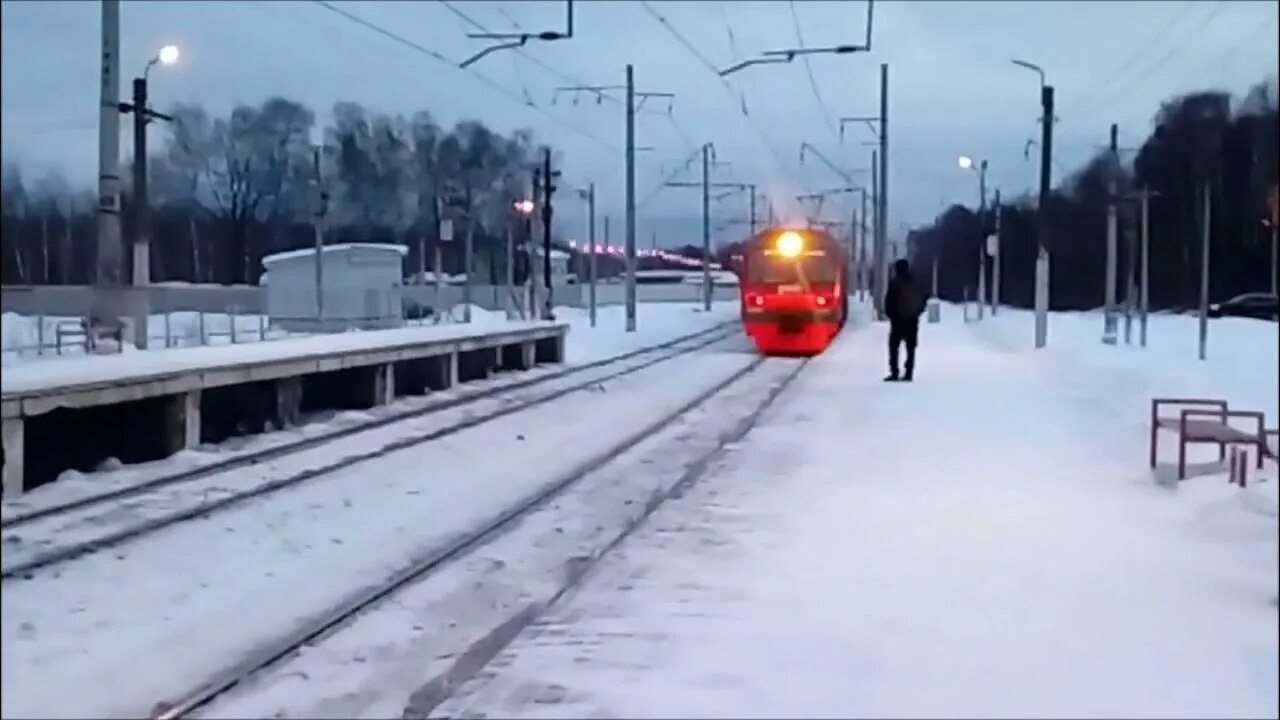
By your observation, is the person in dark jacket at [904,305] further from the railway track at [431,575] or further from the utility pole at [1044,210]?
the utility pole at [1044,210]

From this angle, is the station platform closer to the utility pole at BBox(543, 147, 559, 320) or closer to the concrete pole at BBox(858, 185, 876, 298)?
the utility pole at BBox(543, 147, 559, 320)

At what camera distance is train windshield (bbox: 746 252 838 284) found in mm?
35969

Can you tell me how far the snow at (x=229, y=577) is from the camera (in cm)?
753

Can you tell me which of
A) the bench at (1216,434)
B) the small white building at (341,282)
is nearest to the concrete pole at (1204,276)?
the bench at (1216,434)

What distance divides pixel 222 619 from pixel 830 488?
5480mm

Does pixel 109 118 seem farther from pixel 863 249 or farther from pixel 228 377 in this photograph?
pixel 863 249

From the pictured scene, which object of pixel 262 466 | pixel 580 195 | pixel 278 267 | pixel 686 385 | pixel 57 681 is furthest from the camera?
pixel 580 195

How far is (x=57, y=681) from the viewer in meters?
7.53

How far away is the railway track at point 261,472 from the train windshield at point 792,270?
24.9ft

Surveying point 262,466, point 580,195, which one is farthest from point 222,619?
point 580,195

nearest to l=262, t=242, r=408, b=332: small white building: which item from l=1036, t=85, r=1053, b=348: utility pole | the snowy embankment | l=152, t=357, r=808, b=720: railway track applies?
the snowy embankment

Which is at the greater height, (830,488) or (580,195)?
(580,195)

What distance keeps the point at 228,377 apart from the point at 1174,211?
2932 cm

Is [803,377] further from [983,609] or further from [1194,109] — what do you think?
[983,609]
